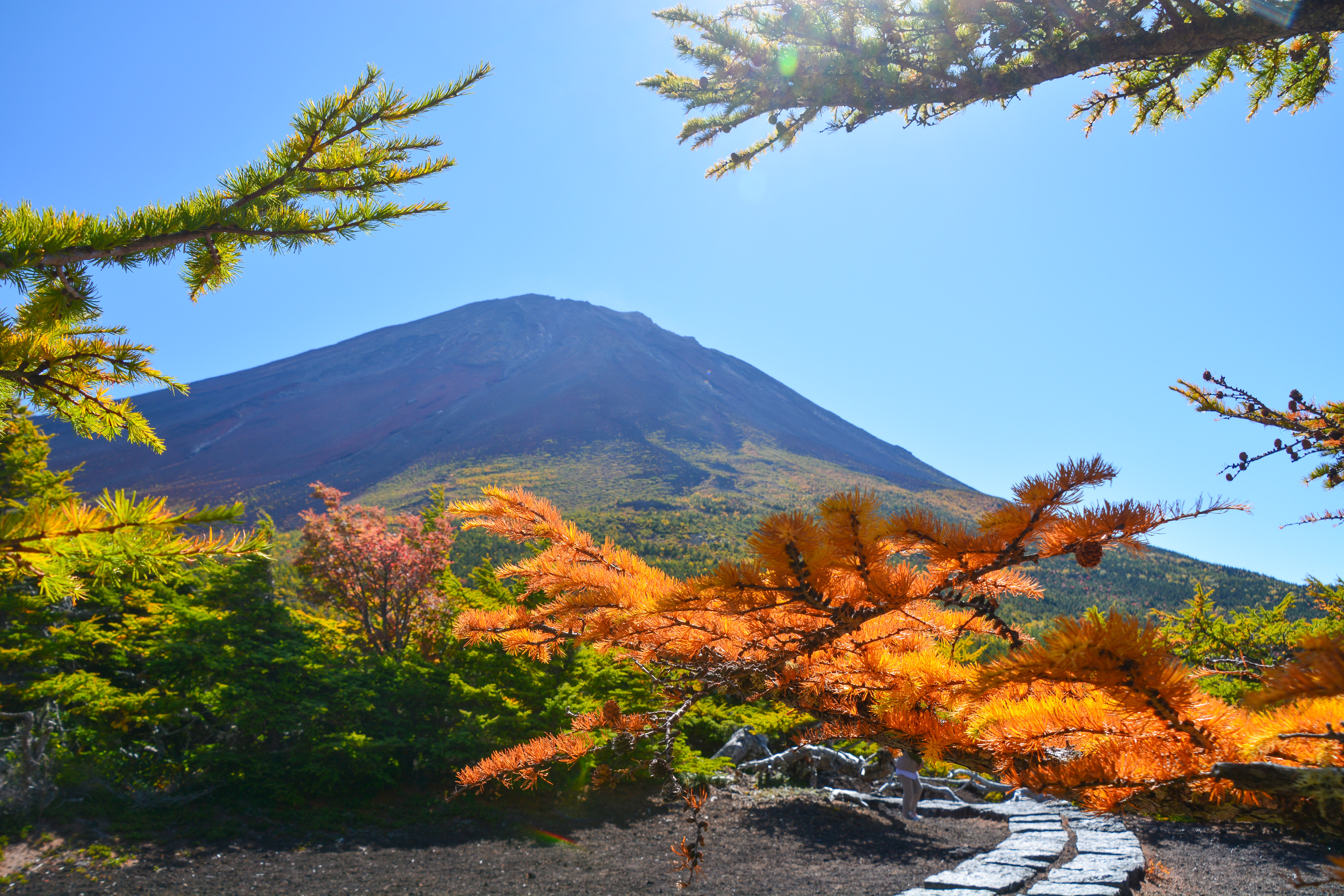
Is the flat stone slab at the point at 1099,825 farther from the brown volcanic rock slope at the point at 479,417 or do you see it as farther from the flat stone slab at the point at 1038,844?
the brown volcanic rock slope at the point at 479,417

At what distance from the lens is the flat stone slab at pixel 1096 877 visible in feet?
16.4

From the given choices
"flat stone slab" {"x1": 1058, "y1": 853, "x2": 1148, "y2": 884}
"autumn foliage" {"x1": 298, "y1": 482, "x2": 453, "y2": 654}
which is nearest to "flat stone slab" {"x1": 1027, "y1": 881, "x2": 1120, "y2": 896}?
"flat stone slab" {"x1": 1058, "y1": 853, "x2": 1148, "y2": 884}

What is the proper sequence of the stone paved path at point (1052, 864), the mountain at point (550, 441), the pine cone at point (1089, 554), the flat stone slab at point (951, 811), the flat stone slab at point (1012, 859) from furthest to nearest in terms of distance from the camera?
the mountain at point (550, 441), the flat stone slab at point (951, 811), the flat stone slab at point (1012, 859), the stone paved path at point (1052, 864), the pine cone at point (1089, 554)

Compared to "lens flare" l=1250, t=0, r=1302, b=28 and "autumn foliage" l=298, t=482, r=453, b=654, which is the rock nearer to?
"autumn foliage" l=298, t=482, r=453, b=654

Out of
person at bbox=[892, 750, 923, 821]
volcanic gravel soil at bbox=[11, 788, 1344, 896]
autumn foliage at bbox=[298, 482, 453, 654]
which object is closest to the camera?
volcanic gravel soil at bbox=[11, 788, 1344, 896]

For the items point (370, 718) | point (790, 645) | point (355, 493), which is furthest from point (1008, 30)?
point (355, 493)

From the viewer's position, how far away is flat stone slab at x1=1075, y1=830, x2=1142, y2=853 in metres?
5.95

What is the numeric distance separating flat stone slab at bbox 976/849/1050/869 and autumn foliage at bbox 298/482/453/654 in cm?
989

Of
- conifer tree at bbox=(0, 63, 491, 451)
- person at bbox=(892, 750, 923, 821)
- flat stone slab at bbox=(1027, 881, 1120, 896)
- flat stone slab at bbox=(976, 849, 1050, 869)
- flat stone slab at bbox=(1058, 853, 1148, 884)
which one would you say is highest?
conifer tree at bbox=(0, 63, 491, 451)

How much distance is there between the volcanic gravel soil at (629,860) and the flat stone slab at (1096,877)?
0.86ft

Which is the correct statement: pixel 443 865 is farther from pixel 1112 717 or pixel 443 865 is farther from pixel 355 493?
pixel 355 493

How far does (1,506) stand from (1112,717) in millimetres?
10822

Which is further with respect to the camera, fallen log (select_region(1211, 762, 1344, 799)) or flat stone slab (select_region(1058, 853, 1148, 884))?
flat stone slab (select_region(1058, 853, 1148, 884))

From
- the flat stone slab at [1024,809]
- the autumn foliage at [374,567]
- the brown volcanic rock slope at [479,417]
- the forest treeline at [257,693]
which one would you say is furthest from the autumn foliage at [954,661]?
the brown volcanic rock slope at [479,417]
